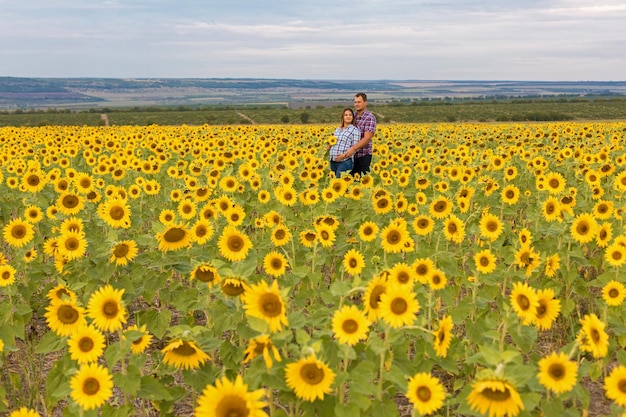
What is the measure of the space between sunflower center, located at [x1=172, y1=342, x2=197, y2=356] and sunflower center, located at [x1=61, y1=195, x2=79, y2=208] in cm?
442

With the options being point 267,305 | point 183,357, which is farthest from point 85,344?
point 267,305

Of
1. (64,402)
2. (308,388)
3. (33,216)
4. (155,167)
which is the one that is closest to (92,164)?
(155,167)

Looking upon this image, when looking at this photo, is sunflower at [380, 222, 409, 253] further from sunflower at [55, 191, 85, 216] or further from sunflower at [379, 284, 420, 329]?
sunflower at [55, 191, 85, 216]

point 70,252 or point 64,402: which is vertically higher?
point 70,252

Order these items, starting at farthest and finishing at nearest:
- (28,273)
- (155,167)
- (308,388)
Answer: (155,167) → (28,273) → (308,388)

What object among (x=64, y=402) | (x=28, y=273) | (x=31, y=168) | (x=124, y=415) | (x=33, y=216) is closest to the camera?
(x=124, y=415)

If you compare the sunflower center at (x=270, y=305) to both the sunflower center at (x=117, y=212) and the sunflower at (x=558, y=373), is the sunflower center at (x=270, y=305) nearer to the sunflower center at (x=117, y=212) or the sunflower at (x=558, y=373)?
the sunflower at (x=558, y=373)

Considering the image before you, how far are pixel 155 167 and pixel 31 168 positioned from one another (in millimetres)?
2450

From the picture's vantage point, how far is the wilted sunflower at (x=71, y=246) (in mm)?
5297

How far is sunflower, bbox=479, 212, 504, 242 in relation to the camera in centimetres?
650

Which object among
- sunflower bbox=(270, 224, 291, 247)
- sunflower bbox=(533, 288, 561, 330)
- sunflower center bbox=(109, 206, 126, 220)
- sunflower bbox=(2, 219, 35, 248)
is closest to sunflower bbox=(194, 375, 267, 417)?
sunflower bbox=(533, 288, 561, 330)

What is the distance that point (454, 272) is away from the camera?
5504 mm

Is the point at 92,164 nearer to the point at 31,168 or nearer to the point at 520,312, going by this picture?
the point at 31,168

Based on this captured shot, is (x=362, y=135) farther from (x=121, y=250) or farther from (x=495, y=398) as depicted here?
(x=495, y=398)
